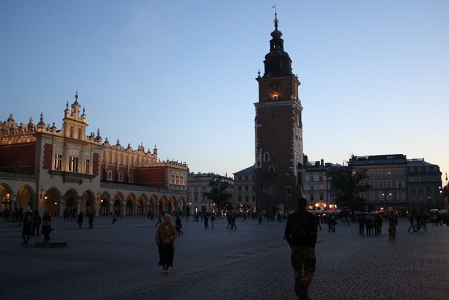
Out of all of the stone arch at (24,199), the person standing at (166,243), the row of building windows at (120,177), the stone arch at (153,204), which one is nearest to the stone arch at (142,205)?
the stone arch at (153,204)

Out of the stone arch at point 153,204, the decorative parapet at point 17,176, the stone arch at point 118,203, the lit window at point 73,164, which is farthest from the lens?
the stone arch at point 153,204

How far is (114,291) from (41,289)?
1.53m

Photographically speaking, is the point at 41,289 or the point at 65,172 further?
the point at 65,172

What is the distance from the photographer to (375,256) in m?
15.6

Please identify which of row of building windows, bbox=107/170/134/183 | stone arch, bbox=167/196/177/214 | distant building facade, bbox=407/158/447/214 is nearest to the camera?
row of building windows, bbox=107/170/134/183

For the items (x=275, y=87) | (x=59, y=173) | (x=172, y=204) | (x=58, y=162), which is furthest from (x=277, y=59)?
(x=59, y=173)

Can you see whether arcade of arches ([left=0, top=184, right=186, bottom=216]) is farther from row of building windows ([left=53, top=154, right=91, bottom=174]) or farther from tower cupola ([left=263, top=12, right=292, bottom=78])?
tower cupola ([left=263, top=12, right=292, bottom=78])

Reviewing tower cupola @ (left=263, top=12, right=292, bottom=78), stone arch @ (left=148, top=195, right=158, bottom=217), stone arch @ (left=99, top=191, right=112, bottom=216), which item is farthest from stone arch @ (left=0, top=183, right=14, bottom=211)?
tower cupola @ (left=263, top=12, right=292, bottom=78)

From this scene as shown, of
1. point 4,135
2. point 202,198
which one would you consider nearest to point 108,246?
point 4,135

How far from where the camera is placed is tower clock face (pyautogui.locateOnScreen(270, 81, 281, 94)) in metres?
72.4

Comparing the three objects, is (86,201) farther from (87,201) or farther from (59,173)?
(59,173)

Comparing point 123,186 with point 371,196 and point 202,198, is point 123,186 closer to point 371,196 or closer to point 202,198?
point 202,198

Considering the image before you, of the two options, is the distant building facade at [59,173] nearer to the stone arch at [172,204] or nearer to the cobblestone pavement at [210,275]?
the stone arch at [172,204]

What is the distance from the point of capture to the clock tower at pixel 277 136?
69188mm
